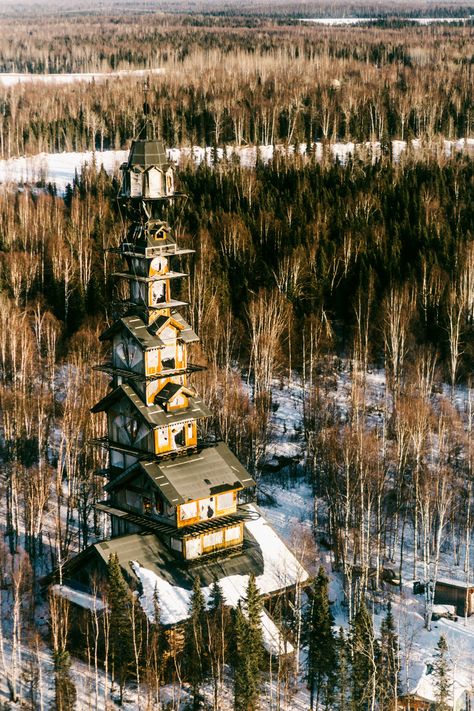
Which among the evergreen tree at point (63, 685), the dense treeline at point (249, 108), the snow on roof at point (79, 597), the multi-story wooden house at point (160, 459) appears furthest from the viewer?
the dense treeline at point (249, 108)

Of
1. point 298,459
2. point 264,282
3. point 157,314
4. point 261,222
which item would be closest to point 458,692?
point 157,314

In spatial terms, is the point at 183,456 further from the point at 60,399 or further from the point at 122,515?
the point at 60,399

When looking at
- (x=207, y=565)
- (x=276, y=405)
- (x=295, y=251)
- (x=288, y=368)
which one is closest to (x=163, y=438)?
(x=207, y=565)

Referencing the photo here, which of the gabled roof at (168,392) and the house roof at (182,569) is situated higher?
the gabled roof at (168,392)

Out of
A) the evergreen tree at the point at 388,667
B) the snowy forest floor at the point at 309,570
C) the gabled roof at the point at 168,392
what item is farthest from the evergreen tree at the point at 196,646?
the gabled roof at the point at 168,392

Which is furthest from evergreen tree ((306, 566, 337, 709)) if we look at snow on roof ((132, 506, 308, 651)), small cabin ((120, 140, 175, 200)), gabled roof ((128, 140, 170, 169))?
gabled roof ((128, 140, 170, 169))

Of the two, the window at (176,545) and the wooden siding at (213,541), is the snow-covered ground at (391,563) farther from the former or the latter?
the window at (176,545)

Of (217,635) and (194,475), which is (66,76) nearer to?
(194,475)
